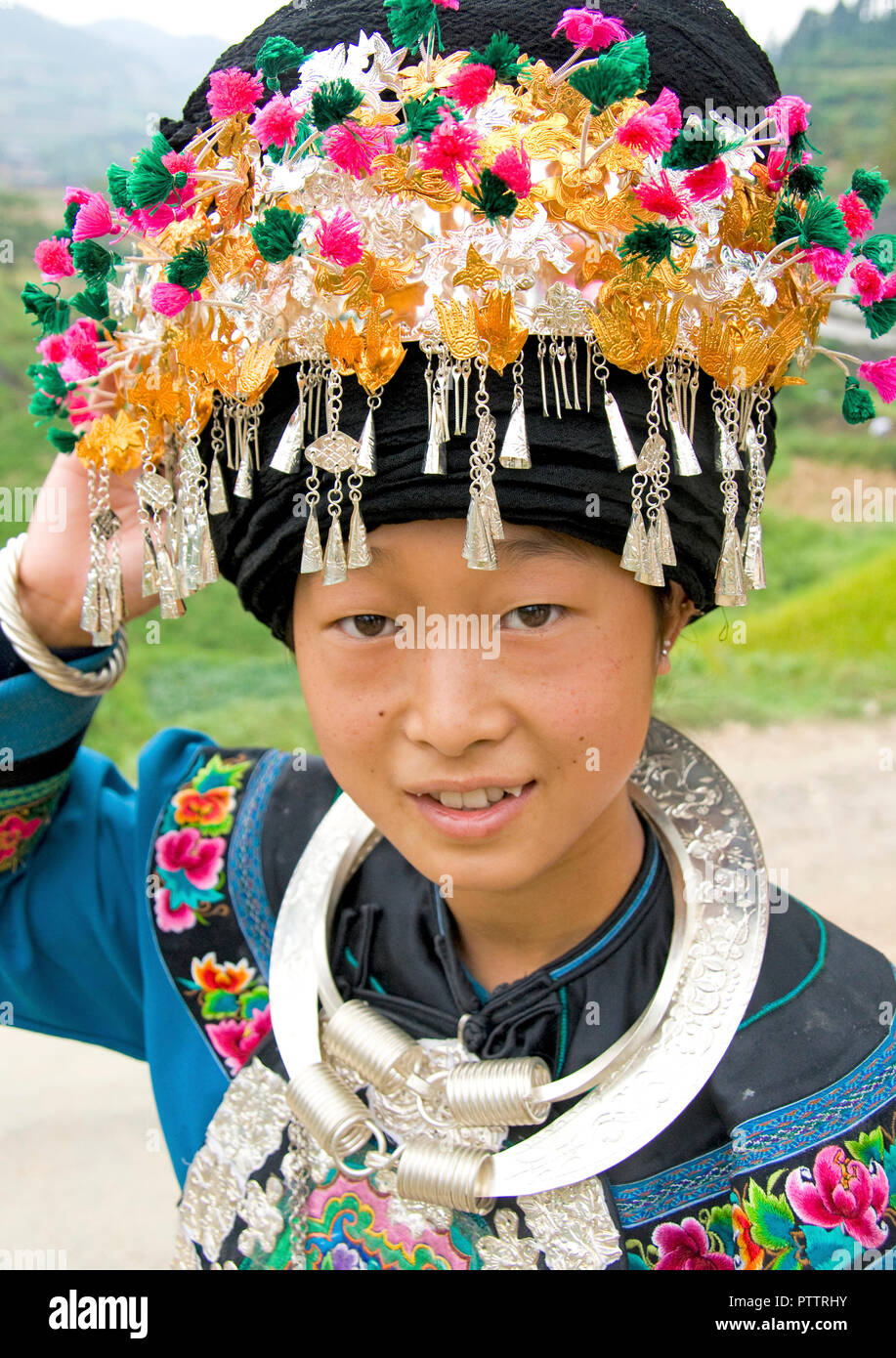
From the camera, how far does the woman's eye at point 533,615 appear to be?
109 centimetres

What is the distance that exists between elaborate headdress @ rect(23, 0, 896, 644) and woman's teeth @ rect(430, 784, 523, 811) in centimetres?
23

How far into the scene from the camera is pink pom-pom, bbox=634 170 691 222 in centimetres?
100

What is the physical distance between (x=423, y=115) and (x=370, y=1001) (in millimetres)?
937

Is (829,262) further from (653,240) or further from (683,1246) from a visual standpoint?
(683,1246)

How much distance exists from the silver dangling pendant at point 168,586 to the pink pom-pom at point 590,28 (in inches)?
24.1

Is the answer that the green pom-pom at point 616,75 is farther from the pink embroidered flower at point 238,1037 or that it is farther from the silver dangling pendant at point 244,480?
the pink embroidered flower at point 238,1037

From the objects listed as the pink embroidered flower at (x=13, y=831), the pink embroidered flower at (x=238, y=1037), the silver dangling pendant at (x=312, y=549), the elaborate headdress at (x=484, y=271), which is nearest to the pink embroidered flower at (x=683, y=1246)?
the pink embroidered flower at (x=238, y=1037)

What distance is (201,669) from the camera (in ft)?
19.8

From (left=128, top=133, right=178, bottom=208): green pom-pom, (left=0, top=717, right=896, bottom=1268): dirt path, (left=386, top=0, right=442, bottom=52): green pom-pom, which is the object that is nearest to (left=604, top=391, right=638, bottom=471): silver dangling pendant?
(left=386, top=0, right=442, bottom=52): green pom-pom

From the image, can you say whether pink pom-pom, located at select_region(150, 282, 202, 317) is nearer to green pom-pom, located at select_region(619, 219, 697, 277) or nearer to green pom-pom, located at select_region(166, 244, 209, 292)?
green pom-pom, located at select_region(166, 244, 209, 292)

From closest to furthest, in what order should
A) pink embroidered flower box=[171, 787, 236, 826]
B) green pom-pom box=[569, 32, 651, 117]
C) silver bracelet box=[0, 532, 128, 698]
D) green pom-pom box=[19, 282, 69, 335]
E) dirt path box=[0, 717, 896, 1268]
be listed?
green pom-pom box=[569, 32, 651, 117] < green pom-pom box=[19, 282, 69, 335] < silver bracelet box=[0, 532, 128, 698] < pink embroidered flower box=[171, 787, 236, 826] < dirt path box=[0, 717, 896, 1268]

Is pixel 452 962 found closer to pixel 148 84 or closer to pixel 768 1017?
pixel 768 1017

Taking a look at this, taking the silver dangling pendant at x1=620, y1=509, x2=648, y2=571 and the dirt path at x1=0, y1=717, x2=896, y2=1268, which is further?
the dirt path at x1=0, y1=717, x2=896, y2=1268

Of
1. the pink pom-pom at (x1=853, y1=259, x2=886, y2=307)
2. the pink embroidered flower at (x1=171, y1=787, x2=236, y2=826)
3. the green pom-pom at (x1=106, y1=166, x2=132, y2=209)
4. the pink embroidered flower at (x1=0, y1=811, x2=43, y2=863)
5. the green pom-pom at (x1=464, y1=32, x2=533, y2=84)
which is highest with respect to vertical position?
the green pom-pom at (x1=464, y1=32, x2=533, y2=84)
